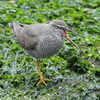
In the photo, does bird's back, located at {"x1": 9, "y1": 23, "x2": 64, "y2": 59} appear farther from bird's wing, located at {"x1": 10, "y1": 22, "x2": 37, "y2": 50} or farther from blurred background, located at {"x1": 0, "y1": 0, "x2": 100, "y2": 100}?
blurred background, located at {"x1": 0, "y1": 0, "x2": 100, "y2": 100}

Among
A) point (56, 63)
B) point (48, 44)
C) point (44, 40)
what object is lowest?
point (56, 63)

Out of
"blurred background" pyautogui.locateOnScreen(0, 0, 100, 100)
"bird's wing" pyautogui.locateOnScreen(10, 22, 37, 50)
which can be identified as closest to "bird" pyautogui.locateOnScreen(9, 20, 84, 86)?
"bird's wing" pyautogui.locateOnScreen(10, 22, 37, 50)

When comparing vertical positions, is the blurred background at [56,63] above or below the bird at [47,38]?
below

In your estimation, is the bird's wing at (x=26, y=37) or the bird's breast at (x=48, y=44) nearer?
the bird's breast at (x=48, y=44)

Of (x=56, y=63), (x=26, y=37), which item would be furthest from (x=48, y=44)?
(x=56, y=63)

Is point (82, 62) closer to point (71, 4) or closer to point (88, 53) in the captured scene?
point (88, 53)

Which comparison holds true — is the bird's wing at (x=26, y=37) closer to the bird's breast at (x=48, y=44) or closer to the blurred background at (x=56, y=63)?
the bird's breast at (x=48, y=44)

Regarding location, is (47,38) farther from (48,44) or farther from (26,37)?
(26,37)

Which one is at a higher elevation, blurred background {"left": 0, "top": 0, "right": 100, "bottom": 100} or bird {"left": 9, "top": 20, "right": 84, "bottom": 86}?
bird {"left": 9, "top": 20, "right": 84, "bottom": 86}

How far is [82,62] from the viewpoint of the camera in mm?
5781

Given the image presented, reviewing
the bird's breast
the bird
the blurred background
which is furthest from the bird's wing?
the blurred background

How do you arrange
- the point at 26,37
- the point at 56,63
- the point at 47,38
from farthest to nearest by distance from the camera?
the point at 56,63, the point at 26,37, the point at 47,38

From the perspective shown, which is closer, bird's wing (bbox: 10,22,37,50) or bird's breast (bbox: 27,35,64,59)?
bird's breast (bbox: 27,35,64,59)

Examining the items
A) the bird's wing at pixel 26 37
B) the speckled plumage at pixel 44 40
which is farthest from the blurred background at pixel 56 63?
the speckled plumage at pixel 44 40
